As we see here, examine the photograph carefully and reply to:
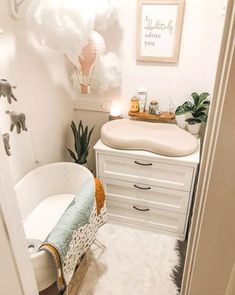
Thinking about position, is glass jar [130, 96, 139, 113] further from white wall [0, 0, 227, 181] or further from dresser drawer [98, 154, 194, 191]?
dresser drawer [98, 154, 194, 191]

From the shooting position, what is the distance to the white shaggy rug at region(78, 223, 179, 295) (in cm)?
164

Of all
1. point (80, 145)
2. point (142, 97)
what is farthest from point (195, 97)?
point (80, 145)

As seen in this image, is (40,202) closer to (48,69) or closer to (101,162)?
(101,162)

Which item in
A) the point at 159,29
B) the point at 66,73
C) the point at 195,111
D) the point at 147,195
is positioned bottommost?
the point at 147,195

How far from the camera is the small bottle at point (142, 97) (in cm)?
196

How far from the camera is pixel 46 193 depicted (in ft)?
5.99

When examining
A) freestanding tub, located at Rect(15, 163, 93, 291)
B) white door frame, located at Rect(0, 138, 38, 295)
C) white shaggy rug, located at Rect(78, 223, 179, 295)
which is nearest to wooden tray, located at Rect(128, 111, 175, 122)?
freestanding tub, located at Rect(15, 163, 93, 291)

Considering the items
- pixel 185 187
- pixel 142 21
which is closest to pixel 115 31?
pixel 142 21

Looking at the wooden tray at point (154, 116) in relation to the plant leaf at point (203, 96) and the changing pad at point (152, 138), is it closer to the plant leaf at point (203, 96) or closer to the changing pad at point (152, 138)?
the changing pad at point (152, 138)

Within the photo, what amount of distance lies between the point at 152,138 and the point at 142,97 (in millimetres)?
370

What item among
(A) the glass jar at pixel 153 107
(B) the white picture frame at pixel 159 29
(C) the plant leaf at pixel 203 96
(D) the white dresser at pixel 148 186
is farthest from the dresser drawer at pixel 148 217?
(B) the white picture frame at pixel 159 29

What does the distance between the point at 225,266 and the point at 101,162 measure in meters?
1.25

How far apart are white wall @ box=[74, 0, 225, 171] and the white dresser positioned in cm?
49

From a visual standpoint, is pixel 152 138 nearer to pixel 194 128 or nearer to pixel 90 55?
pixel 194 128
